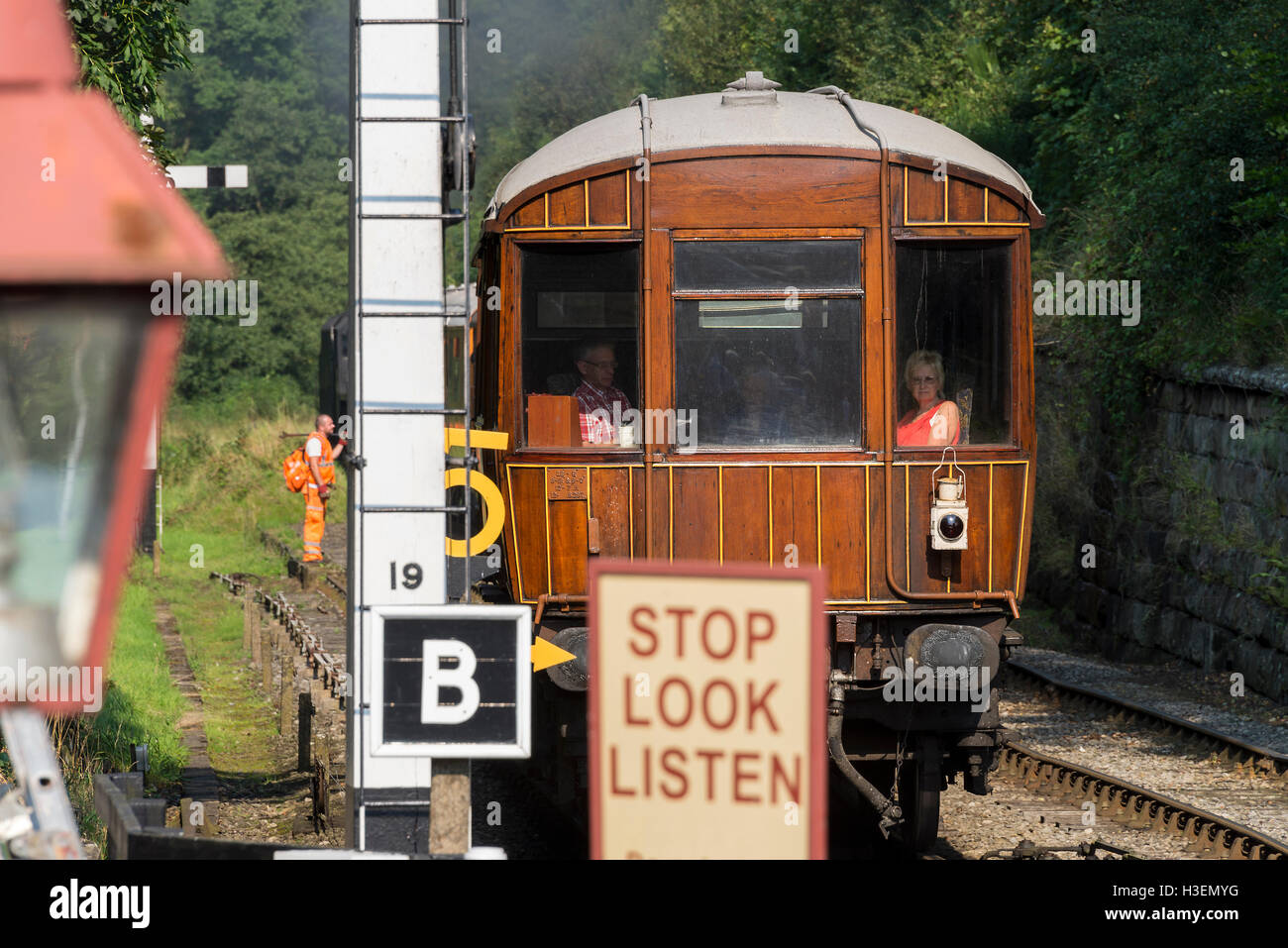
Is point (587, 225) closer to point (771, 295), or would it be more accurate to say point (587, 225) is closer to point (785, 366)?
point (771, 295)

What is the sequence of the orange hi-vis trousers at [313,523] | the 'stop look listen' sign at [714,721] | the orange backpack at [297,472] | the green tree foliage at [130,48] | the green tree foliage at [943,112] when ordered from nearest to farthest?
the 'stop look listen' sign at [714,721] < the green tree foliage at [130,48] < the green tree foliage at [943,112] < the orange hi-vis trousers at [313,523] < the orange backpack at [297,472]

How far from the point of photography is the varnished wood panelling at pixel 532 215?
8.24 m

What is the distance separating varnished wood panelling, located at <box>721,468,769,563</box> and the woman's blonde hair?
2.83ft

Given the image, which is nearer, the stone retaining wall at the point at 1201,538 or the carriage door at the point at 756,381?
the carriage door at the point at 756,381

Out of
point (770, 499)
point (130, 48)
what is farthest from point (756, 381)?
point (130, 48)

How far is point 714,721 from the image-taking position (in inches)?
Answer: 147

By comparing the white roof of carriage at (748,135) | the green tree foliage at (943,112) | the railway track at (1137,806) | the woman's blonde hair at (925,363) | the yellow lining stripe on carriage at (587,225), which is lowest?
the railway track at (1137,806)

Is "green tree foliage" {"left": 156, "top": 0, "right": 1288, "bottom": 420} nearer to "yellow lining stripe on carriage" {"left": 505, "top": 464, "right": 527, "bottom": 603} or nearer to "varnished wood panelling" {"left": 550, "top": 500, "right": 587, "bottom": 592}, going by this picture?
"yellow lining stripe on carriage" {"left": 505, "top": 464, "right": 527, "bottom": 603}

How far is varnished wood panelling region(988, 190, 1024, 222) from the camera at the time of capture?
327 inches

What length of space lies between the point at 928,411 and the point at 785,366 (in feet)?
2.52

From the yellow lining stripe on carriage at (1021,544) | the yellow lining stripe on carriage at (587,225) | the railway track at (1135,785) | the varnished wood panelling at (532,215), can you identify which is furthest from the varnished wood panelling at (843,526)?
the varnished wood panelling at (532,215)

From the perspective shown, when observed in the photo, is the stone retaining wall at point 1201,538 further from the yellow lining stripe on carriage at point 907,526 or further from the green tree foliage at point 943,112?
the yellow lining stripe on carriage at point 907,526

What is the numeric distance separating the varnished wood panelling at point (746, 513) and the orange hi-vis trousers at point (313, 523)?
14.2m
